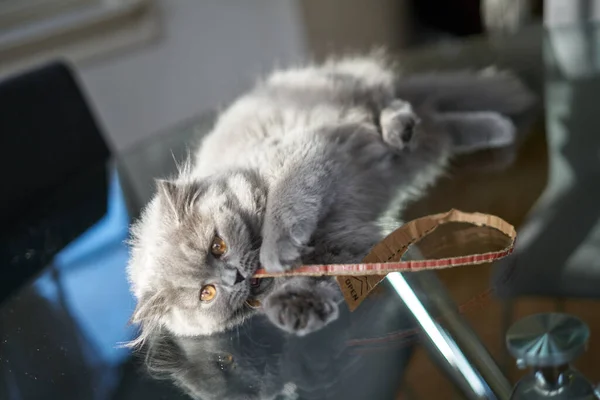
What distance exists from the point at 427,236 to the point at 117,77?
179 cm

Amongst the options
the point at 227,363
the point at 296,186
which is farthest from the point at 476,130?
the point at 227,363

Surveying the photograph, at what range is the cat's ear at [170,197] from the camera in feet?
3.36

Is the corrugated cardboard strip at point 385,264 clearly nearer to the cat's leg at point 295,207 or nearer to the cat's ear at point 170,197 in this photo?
the cat's leg at point 295,207

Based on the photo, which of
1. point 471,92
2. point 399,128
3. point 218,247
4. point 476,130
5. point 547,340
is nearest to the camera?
point 547,340

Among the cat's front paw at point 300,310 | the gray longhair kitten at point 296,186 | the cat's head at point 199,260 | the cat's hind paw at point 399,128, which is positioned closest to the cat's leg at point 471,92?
the gray longhair kitten at point 296,186

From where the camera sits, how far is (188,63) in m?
2.78

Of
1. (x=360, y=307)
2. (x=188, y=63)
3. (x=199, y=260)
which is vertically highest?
(x=199, y=260)

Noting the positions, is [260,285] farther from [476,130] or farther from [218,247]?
[476,130]

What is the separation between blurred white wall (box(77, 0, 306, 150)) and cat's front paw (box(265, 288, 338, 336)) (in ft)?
5.18

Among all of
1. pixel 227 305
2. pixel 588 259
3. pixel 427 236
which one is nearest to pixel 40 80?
pixel 227 305

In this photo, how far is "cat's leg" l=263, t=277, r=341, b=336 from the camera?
865 mm

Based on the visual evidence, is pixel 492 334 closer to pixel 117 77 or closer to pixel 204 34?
pixel 117 77

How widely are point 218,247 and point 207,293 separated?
0.07 meters

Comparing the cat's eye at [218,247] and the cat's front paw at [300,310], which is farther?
the cat's eye at [218,247]
